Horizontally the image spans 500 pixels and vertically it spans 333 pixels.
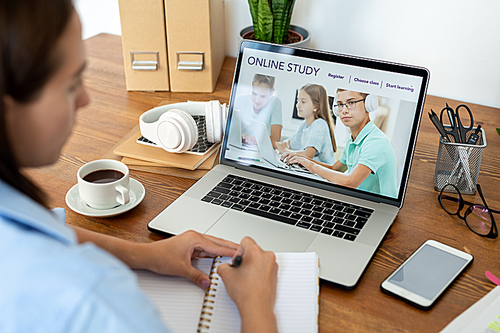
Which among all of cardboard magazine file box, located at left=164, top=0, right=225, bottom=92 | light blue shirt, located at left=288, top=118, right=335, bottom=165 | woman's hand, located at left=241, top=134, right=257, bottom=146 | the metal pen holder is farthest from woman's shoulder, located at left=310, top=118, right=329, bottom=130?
cardboard magazine file box, located at left=164, top=0, right=225, bottom=92

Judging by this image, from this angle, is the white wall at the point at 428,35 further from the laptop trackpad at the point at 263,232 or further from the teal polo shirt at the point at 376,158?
the laptop trackpad at the point at 263,232

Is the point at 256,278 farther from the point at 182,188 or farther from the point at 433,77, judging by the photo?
the point at 433,77

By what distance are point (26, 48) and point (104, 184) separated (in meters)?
0.42

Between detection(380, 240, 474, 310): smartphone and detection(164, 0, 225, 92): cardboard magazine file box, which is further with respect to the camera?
detection(164, 0, 225, 92): cardboard magazine file box

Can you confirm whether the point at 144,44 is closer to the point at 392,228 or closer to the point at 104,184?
the point at 104,184

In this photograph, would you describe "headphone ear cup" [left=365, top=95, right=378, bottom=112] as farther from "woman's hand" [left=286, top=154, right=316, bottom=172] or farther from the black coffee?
the black coffee

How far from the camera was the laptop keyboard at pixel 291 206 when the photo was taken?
0.75 metres

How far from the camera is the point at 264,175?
89 centimetres

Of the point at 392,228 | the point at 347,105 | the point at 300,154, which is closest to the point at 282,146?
the point at 300,154

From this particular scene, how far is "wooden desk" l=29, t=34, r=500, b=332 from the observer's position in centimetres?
61

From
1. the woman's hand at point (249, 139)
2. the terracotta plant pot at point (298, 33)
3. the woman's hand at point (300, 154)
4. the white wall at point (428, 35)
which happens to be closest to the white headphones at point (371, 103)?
the woman's hand at point (300, 154)

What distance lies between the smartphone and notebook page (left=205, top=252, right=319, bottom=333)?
0.12m

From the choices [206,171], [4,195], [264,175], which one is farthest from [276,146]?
[4,195]

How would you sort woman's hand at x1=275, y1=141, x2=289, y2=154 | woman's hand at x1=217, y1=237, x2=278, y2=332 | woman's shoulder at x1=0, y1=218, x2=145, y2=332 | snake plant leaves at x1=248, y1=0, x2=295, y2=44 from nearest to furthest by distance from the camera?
1. woman's shoulder at x1=0, y1=218, x2=145, y2=332
2. woman's hand at x1=217, y1=237, x2=278, y2=332
3. woman's hand at x1=275, y1=141, x2=289, y2=154
4. snake plant leaves at x1=248, y1=0, x2=295, y2=44
